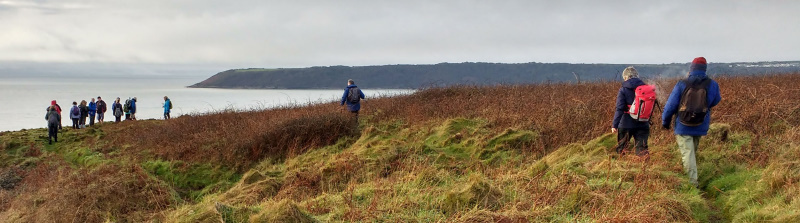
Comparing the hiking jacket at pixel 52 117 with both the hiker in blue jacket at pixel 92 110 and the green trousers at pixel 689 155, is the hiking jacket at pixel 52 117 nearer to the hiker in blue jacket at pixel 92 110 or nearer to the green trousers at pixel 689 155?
the hiker in blue jacket at pixel 92 110

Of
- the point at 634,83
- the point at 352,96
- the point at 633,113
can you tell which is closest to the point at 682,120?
the point at 633,113

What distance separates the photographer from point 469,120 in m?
11.3

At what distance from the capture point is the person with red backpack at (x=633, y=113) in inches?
246

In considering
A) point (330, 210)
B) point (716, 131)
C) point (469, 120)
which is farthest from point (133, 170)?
point (716, 131)

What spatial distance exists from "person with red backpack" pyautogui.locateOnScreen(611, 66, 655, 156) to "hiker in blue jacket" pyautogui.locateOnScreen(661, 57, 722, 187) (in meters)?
0.56

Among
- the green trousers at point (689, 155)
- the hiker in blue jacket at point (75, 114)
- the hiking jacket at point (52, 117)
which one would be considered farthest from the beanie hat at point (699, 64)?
the hiker in blue jacket at point (75, 114)

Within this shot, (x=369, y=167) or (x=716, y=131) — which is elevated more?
(x=716, y=131)

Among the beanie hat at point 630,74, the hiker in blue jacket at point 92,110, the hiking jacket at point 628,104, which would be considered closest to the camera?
the hiking jacket at point 628,104

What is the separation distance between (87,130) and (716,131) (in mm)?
20244

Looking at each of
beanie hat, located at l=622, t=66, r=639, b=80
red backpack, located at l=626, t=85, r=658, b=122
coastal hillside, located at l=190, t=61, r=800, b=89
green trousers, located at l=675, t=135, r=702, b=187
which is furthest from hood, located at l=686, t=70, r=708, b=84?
coastal hillside, located at l=190, t=61, r=800, b=89

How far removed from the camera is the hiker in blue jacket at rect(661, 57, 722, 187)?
5387 millimetres

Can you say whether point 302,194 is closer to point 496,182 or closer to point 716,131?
point 496,182

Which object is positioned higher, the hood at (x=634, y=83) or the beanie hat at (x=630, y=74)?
the beanie hat at (x=630, y=74)

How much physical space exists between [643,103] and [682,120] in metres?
0.76
